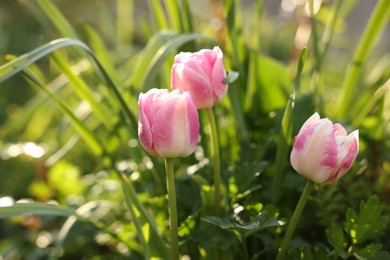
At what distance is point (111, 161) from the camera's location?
33.8 inches

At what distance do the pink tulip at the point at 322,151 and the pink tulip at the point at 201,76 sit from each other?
108 mm

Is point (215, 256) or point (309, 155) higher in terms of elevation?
point (309, 155)

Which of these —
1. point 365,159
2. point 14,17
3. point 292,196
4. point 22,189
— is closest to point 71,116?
point 292,196

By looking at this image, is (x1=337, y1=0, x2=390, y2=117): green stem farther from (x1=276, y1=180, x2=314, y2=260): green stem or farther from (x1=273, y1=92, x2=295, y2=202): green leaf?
(x1=276, y1=180, x2=314, y2=260): green stem

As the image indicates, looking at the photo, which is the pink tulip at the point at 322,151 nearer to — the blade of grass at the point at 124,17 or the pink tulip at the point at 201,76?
the pink tulip at the point at 201,76

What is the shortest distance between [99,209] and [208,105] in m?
0.41

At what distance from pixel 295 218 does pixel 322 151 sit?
92 millimetres

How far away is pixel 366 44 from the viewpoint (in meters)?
0.92

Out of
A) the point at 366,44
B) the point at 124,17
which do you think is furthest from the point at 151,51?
the point at 124,17

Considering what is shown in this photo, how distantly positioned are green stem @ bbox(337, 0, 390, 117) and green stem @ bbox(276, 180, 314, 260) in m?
0.40

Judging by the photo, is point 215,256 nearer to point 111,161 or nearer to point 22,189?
point 111,161

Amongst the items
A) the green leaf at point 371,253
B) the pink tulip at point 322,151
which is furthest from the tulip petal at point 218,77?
the green leaf at point 371,253

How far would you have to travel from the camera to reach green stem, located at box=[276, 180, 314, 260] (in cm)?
57

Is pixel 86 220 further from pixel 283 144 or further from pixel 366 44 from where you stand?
pixel 366 44
